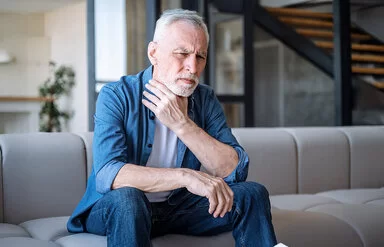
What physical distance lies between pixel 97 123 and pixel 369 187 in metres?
1.94

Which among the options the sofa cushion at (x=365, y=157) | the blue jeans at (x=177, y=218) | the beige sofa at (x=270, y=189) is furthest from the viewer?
the sofa cushion at (x=365, y=157)

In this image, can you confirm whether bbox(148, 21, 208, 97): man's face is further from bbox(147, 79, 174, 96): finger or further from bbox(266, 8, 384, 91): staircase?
bbox(266, 8, 384, 91): staircase

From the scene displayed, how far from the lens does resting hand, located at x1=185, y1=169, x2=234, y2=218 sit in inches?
64.4

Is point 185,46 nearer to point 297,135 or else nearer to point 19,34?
point 297,135

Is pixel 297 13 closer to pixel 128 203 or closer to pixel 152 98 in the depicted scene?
pixel 152 98

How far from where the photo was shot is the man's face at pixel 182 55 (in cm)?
185

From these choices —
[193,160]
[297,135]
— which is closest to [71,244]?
[193,160]

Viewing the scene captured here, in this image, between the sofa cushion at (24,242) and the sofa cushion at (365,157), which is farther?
the sofa cushion at (365,157)

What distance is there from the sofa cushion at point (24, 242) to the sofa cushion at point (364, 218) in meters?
1.15

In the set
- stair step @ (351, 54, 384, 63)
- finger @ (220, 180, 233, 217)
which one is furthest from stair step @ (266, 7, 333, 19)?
finger @ (220, 180, 233, 217)

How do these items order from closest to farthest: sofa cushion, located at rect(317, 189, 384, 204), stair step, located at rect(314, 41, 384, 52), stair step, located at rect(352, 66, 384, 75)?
1. sofa cushion, located at rect(317, 189, 384, 204)
2. stair step, located at rect(352, 66, 384, 75)
3. stair step, located at rect(314, 41, 384, 52)

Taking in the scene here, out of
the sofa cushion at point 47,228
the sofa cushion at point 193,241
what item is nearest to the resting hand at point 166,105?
the sofa cushion at point 193,241

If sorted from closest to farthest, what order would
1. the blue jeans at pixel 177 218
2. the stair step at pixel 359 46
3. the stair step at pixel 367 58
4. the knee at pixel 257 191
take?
the blue jeans at pixel 177 218, the knee at pixel 257 191, the stair step at pixel 367 58, the stair step at pixel 359 46

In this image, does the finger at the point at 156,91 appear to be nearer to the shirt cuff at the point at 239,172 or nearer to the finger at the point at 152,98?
the finger at the point at 152,98
